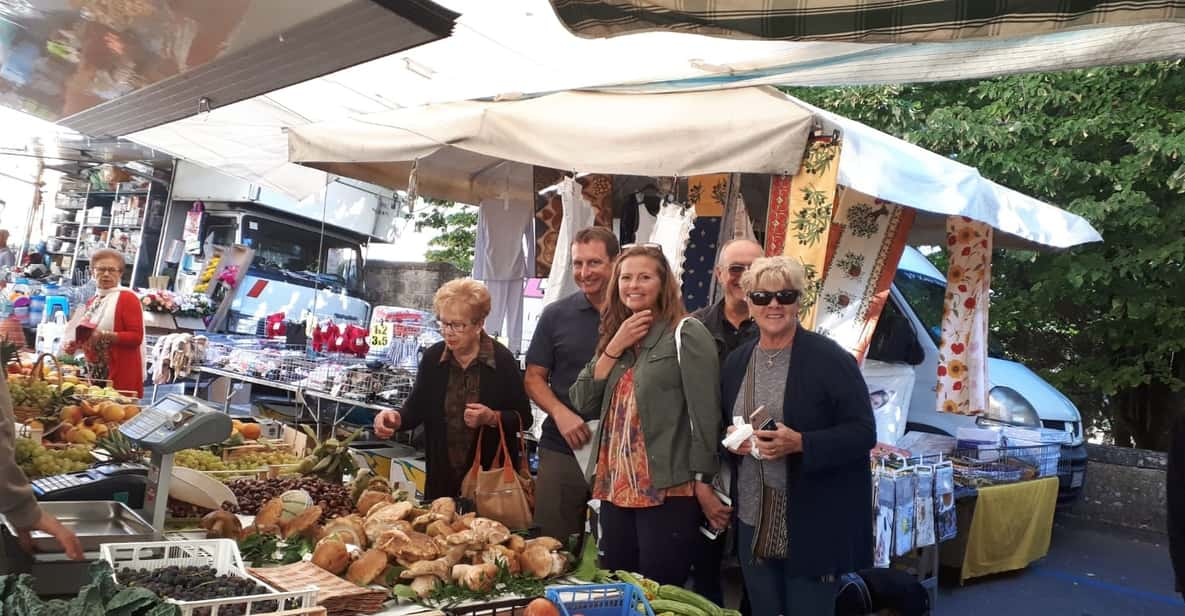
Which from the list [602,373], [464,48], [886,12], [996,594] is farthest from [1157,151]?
[886,12]

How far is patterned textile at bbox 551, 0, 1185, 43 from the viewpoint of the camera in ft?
5.50

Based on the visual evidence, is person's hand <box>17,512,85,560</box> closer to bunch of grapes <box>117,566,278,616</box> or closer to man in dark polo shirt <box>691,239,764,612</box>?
bunch of grapes <box>117,566,278,616</box>

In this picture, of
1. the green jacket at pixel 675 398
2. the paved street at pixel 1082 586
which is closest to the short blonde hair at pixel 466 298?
the green jacket at pixel 675 398

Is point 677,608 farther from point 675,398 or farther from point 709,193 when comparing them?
point 709,193

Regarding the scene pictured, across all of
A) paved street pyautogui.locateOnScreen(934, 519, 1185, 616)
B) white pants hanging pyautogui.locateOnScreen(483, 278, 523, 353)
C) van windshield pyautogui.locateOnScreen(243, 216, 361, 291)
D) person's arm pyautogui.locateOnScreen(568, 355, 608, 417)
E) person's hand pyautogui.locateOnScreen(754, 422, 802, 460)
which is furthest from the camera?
van windshield pyautogui.locateOnScreen(243, 216, 361, 291)

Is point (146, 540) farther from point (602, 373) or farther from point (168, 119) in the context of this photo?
point (168, 119)

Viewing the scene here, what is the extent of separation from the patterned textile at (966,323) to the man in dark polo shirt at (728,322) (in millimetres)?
2949

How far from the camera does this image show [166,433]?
264cm

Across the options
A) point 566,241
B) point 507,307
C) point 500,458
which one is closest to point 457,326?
point 500,458

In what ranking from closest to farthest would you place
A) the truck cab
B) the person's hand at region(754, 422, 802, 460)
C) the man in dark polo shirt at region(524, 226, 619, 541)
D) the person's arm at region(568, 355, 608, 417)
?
the person's hand at region(754, 422, 802, 460)
the person's arm at region(568, 355, 608, 417)
the man in dark polo shirt at region(524, 226, 619, 541)
the truck cab

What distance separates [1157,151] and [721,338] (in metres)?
7.23

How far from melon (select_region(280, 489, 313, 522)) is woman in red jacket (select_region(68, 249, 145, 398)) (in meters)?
3.60

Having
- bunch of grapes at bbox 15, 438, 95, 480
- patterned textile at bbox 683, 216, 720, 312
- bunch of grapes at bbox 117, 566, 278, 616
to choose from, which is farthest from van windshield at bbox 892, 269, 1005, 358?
bunch of grapes at bbox 117, 566, 278, 616

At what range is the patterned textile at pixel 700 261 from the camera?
558cm
